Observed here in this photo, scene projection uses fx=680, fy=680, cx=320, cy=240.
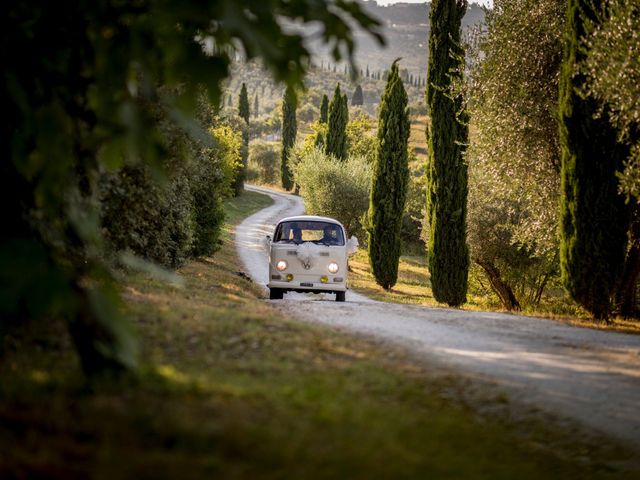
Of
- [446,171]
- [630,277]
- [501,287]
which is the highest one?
[446,171]

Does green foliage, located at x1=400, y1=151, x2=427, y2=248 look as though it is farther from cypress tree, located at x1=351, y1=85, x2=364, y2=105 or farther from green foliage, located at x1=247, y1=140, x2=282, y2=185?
cypress tree, located at x1=351, y1=85, x2=364, y2=105

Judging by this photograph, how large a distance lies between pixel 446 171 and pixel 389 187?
21.7 ft

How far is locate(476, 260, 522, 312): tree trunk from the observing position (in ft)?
86.7

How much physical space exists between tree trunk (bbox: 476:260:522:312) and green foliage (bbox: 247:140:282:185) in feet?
224

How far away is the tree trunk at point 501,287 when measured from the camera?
1040 inches

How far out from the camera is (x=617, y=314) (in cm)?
1576

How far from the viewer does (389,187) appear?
29688 mm

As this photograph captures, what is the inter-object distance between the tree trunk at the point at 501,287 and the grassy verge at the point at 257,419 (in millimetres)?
19342

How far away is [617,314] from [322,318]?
8.30m

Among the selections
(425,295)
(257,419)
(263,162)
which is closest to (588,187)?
(257,419)

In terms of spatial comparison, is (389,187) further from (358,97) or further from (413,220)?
(358,97)

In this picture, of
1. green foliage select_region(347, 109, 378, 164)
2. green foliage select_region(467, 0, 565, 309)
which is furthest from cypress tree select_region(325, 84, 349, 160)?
green foliage select_region(467, 0, 565, 309)

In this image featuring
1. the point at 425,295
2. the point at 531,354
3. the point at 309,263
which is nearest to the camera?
the point at 531,354

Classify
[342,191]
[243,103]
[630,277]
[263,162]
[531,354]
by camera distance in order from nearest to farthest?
[531,354] → [630,277] → [342,191] → [243,103] → [263,162]
